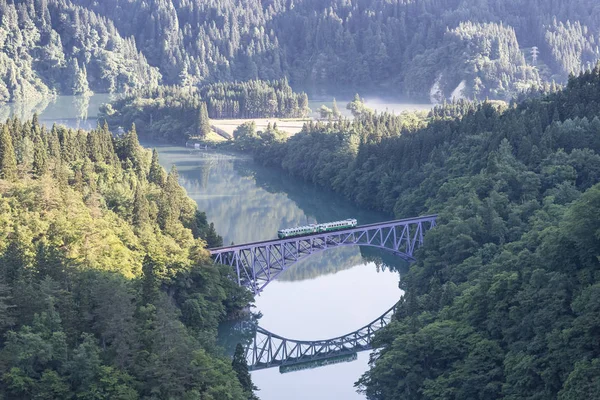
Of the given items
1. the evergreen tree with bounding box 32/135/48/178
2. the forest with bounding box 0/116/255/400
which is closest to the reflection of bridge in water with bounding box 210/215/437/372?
the forest with bounding box 0/116/255/400

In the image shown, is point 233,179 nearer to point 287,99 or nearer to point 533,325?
point 287,99

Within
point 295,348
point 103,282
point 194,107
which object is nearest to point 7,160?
point 103,282

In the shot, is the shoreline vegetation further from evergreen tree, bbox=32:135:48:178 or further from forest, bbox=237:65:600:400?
evergreen tree, bbox=32:135:48:178

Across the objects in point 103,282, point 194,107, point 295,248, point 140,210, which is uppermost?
point 194,107

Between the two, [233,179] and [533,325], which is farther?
[233,179]

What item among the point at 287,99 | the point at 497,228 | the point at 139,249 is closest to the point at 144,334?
the point at 139,249

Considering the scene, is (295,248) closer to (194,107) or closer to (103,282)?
(103,282)

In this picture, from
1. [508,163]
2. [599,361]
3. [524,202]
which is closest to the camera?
[599,361]
